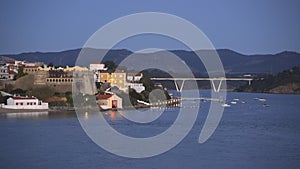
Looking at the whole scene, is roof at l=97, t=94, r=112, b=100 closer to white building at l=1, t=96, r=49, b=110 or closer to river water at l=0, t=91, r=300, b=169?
white building at l=1, t=96, r=49, b=110

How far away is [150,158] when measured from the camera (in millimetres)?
5164

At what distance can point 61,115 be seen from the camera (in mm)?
9516

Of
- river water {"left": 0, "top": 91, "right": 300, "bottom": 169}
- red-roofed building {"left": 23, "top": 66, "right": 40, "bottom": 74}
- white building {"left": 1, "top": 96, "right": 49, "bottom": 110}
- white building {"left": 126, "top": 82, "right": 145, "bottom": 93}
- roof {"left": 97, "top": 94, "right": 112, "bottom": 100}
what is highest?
red-roofed building {"left": 23, "top": 66, "right": 40, "bottom": 74}

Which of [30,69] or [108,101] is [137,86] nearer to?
[30,69]

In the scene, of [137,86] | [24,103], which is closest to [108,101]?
[24,103]

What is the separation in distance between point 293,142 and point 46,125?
3398 millimetres

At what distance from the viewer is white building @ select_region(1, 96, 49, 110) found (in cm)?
1030

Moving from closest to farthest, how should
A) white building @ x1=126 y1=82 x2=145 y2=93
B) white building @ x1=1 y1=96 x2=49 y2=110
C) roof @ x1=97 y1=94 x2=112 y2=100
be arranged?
white building @ x1=1 y1=96 x2=49 y2=110, roof @ x1=97 y1=94 x2=112 y2=100, white building @ x1=126 y1=82 x2=145 y2=93

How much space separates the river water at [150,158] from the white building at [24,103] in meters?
1.59

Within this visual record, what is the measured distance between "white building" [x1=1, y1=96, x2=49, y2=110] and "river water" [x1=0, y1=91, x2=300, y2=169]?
159 centimetres

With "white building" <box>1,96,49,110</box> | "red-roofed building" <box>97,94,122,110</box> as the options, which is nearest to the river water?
"white building" <box>1,96,49,110</box>

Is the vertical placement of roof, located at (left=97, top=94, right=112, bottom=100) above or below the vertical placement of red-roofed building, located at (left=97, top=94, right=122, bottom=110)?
above

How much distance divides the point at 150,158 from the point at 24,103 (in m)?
5.78

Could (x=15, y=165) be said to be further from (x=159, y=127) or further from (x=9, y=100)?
(x=9, y=100)
